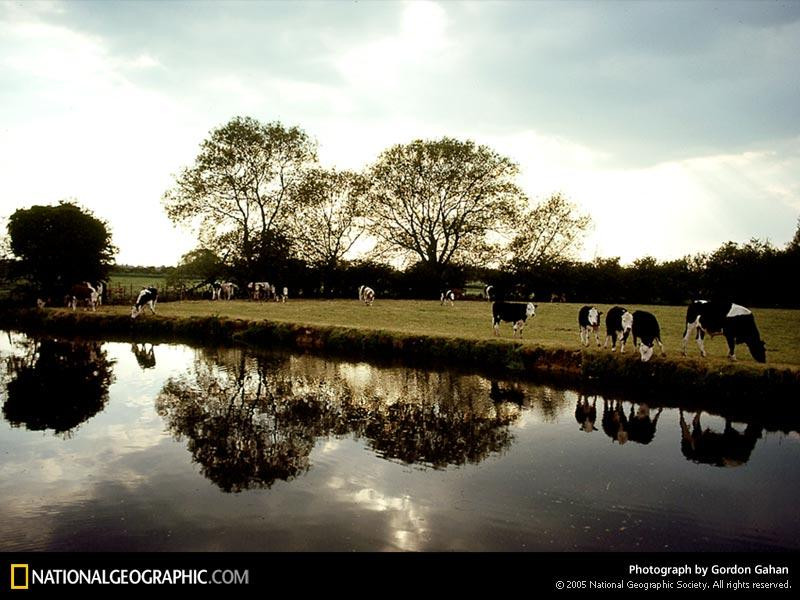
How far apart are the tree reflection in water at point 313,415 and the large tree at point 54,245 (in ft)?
86.1

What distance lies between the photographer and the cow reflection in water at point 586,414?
1297 centimetres

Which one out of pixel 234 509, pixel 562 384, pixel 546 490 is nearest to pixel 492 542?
pixel 546 490

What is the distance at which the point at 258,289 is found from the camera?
44.6 m

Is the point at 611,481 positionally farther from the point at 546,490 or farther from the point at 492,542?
the point at 492,542

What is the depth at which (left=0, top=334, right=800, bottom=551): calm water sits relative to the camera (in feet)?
24.1

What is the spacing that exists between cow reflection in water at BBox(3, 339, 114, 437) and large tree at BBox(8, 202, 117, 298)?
55.9 feet

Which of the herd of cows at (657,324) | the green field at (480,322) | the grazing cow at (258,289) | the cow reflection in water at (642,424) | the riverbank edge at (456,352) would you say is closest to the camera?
the cow reflection in water at (642,424)

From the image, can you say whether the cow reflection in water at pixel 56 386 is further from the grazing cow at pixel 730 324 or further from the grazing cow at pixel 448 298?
the grazing cow at pixel 448 298

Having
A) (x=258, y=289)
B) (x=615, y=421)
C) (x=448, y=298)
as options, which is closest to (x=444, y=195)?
(x=448, y=298)

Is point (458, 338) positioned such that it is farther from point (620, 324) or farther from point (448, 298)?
point (448, 298)

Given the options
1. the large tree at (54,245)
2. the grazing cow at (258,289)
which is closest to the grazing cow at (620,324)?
the grazing cow at (258,289)

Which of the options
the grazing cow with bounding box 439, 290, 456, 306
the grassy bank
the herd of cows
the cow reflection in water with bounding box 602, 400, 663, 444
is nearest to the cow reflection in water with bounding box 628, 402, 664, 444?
the cow reflection in water with bounding box 602, 400, 663, 444
